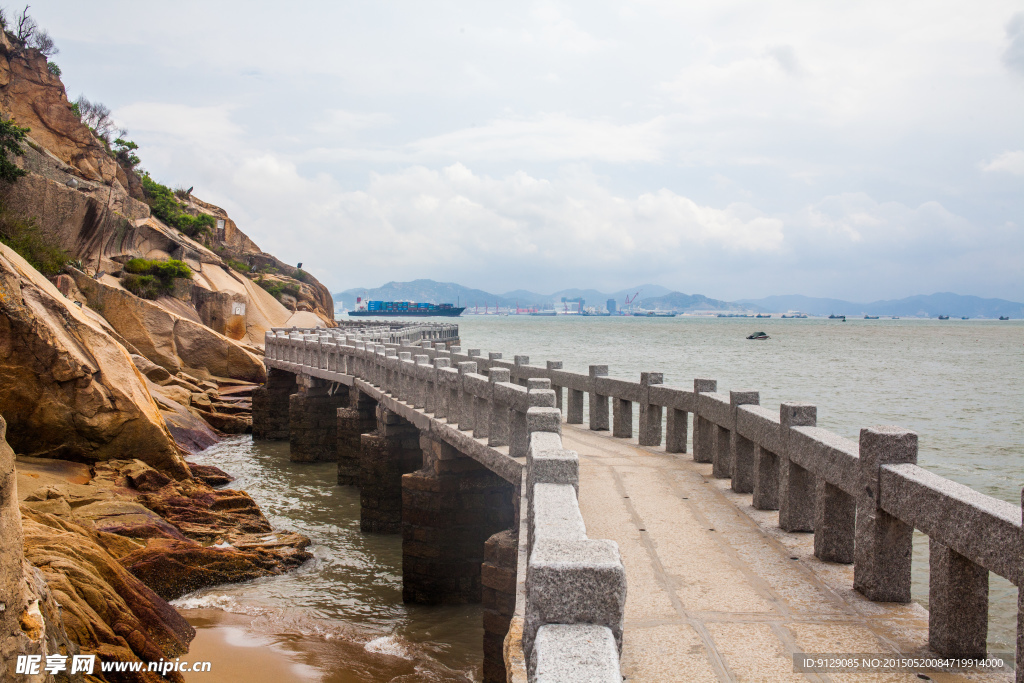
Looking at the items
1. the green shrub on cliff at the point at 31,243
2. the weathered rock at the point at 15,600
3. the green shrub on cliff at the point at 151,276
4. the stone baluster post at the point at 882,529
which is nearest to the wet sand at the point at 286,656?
the weathered rock at the point at 15,600

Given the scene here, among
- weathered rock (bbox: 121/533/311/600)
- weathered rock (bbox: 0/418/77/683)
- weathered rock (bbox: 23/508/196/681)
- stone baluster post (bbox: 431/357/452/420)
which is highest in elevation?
stone baluster post (bbox: 431/357/452/420)

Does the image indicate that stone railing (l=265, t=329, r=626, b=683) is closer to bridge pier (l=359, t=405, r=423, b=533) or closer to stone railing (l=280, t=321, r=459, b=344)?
bridge pier (l=359, t=405, r=423, b=533)

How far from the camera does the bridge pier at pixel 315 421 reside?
2362cm

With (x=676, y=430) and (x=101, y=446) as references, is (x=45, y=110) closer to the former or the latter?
(x=101, y=446)

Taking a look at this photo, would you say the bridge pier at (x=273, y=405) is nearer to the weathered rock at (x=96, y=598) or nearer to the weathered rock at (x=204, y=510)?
the weathered rock at (x=204, y=510)

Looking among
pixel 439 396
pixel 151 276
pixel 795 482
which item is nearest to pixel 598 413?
pixel 439 396

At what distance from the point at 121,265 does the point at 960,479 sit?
33910 mm

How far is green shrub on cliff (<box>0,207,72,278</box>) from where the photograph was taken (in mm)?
23812

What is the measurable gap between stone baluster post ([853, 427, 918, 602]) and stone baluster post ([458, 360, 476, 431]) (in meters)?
7.03

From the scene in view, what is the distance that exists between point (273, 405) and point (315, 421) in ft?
13.6

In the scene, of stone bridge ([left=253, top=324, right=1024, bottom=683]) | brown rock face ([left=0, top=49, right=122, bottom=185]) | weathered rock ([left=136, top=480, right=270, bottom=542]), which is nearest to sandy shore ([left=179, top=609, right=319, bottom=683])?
weathered rock ([left=136, top=480, right=270, bottom=542])

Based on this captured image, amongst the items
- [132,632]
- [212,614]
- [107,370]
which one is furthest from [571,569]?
[107,370]

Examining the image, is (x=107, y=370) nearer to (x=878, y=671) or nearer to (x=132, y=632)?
(x=132, y=632)

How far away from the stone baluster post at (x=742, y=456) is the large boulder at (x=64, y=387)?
34.8 ft
